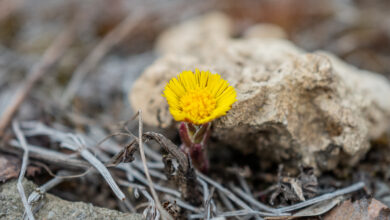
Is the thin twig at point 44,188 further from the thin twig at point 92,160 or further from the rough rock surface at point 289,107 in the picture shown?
the rough rock surface at point 289,107

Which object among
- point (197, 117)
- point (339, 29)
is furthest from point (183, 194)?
point (339, 29)

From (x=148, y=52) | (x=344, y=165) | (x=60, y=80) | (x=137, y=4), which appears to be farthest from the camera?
(x=137, y=4)

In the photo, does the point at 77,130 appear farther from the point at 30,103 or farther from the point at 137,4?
the point at 137,4

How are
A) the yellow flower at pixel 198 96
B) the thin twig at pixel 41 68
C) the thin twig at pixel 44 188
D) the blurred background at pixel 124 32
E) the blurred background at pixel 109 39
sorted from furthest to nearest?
the blurred background at pixel 124 32 < the blurred background at pixel 109 39 < the thin twig at pixel 41 68 < the thin twig at pixel 44 188 < the yellow flower at pixel 198 96

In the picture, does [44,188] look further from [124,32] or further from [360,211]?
[124,32]

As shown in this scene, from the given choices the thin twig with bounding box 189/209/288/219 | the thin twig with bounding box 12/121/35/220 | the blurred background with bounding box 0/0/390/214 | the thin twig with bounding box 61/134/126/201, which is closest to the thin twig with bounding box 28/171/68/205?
the thin twig with bounding box 12/121/35/220

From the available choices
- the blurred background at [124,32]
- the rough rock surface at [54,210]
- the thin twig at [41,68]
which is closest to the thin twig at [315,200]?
the rough rock surface at [54,210]

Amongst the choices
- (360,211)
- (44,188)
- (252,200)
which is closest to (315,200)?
(360,211)
